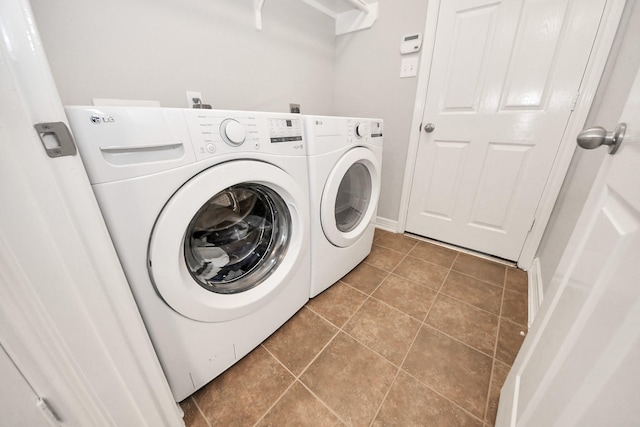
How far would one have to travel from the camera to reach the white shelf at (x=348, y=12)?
4.63 feet

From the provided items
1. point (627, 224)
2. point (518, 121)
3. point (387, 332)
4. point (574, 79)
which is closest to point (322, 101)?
point (518, 121)

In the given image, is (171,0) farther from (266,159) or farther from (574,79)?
(574,79)

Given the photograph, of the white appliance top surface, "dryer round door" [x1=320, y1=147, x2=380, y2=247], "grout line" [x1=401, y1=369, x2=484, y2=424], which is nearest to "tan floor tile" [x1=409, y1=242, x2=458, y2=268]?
"dryer round door" [x1=320, y1=147, x2=380, y2=247]

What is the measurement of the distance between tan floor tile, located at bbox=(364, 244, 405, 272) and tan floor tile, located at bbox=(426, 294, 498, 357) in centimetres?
33

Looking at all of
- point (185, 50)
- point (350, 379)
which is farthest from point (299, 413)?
point (185, 50)

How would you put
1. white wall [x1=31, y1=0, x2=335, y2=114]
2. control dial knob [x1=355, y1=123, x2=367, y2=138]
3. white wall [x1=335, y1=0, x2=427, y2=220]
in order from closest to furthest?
1. white wall [x1=31, y1=0, x2=335, y2=114]
2. control dial knob [x1=355, y1=123, x2=367, y2=138]
3. white wall [x1=335, y1=0, x2=427, y2=220]

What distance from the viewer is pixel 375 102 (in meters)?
1.59

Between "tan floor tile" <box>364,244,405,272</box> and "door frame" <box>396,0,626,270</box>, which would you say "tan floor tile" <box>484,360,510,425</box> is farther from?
"door frame" <box>396,0,626,270</box>

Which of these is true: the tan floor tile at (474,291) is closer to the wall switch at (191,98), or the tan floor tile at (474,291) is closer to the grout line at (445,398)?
the grout line at (445,398)

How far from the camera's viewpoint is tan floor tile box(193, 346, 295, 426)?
667mm

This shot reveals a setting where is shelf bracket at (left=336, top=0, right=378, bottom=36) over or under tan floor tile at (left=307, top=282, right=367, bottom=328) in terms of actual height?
over

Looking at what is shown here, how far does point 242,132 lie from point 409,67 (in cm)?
133

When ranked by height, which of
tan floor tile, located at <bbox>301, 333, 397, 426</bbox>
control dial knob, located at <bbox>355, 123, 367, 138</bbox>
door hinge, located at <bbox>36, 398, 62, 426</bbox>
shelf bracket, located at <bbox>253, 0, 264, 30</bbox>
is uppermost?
shelf bracket, located at <bbox>253, 0, 264, 30</bbox>

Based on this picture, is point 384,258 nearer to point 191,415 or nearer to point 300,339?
point 300,339
